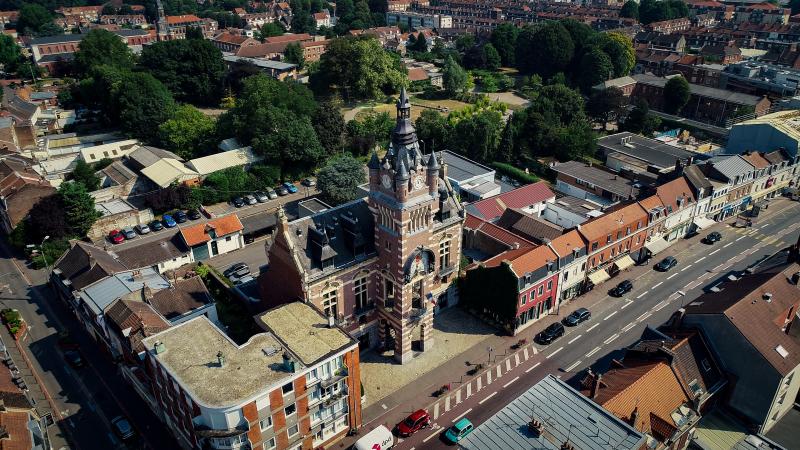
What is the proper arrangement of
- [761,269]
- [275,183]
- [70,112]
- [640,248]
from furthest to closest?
[70,112], [275,183], [640,248], [761,269]

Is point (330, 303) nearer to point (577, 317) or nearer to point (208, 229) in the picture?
point (577, 317)

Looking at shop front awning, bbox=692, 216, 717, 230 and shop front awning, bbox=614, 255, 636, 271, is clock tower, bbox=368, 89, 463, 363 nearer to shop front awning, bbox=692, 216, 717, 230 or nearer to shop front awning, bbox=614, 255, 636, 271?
shop front awning, bbox=614, 255, 636, 271

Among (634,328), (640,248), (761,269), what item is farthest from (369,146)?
(761,269)

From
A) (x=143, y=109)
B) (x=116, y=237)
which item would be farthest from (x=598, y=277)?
(x=143, y=109)

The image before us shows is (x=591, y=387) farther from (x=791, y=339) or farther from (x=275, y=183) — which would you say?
(x=275, y=183)

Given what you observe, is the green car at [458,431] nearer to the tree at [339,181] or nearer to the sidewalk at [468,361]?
the sidewalk at [468,361]

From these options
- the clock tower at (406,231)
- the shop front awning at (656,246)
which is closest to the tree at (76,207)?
the clock tower at (406,231)

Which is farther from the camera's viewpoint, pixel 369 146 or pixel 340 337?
pixel 369 146
